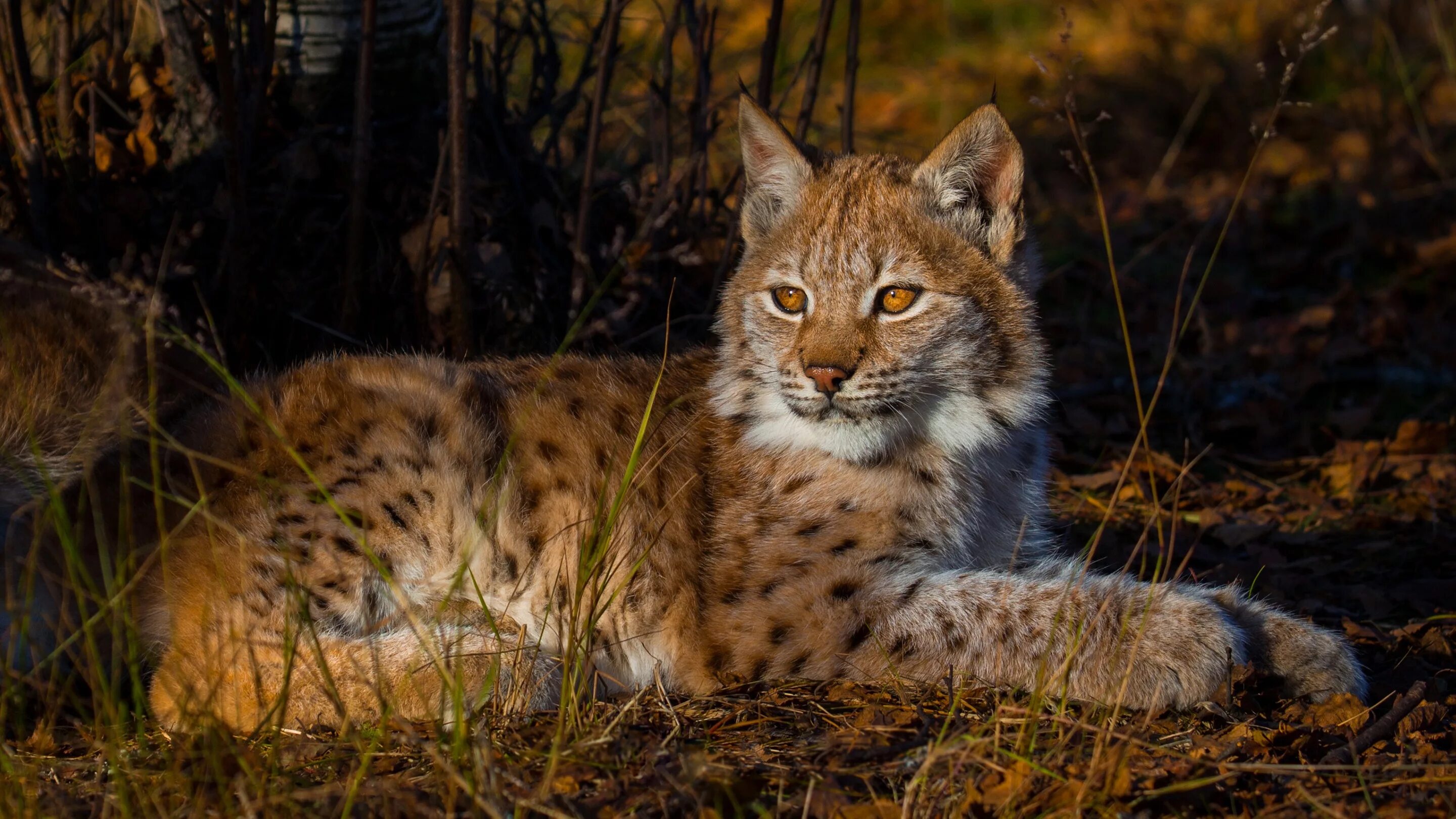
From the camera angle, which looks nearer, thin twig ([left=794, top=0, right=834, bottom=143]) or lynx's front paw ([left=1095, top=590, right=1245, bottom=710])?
lynx's front paw ([left=1095, top=590, right=1245, bottom=710])

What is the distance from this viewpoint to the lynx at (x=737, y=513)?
352 centimetres

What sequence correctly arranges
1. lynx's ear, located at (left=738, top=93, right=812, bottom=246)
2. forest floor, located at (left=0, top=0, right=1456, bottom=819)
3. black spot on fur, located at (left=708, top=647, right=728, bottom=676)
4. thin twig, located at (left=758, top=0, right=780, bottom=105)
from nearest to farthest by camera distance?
1. forest floor, located at (left=0, top=0, right=1456, bottom=819)
2. black spot on fur, located at (left=708, top=647, right=728, bottom=676)
3. lynx's ear, located at (left=738, top=93, right=812, bottom=246)
4. thin twig, located at (left=758, top=0, right=780, bottom=105)

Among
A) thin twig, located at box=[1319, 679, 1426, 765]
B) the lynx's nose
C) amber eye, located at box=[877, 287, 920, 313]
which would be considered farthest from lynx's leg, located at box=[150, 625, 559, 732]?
thin twig, located at box=[1319, 679, 1426, 765]

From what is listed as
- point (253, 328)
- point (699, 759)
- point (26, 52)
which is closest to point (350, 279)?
point (253, 328)

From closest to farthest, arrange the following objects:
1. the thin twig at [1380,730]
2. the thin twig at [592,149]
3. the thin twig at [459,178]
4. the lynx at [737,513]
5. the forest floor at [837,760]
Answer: the forest floor at [837,760], the thin twig at [1380,730], the lynx at [737,513], the thin twig at [459,178], the thin twig at [592,149]

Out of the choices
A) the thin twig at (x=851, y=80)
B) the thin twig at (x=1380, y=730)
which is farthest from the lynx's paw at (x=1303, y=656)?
the thin twig at (x=851, y=80)

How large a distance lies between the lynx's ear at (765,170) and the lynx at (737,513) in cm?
2

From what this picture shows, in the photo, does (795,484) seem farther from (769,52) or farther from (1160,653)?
(769,52)

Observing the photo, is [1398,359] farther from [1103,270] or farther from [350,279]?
[350,279]

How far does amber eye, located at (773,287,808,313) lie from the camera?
13.1 ft

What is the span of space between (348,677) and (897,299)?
185cm

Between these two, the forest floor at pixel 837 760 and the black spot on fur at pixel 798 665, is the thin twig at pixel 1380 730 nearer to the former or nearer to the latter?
the forest floor at pixel 837 760

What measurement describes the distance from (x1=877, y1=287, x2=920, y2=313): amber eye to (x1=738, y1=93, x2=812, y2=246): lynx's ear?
0.56 meters

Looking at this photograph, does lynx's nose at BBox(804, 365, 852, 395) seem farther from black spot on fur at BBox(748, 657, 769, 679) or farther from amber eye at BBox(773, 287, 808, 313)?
black spot on fur at BBox(748, 657, 769, 679)
